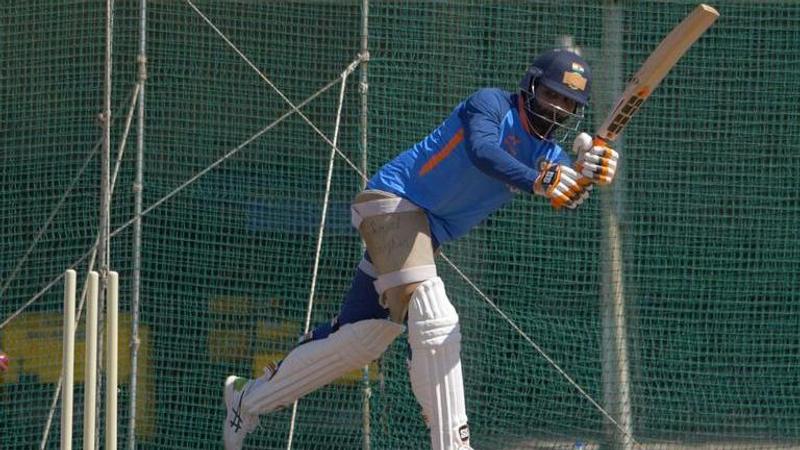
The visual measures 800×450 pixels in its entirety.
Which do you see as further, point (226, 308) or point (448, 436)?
point (226, 308)

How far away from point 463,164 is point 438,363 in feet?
2.55

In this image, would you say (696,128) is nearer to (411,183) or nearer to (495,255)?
(495,255)

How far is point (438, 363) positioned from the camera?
19.3 ft

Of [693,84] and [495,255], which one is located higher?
[693,84]

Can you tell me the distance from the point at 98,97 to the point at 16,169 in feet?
1.83

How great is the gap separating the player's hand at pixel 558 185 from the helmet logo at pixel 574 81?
48 centimetres

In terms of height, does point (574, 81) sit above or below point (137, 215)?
above

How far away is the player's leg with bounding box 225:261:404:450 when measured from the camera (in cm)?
629

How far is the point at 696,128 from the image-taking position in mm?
8094

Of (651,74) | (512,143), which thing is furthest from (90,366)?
(651,74)

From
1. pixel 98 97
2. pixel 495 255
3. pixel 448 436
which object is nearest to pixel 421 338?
pixel 448 436

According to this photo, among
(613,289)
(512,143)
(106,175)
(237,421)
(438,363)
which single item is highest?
(512,143)

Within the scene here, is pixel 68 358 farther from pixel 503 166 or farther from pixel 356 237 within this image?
pixel 356 237

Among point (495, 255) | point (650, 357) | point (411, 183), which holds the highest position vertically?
point (411, 183)
